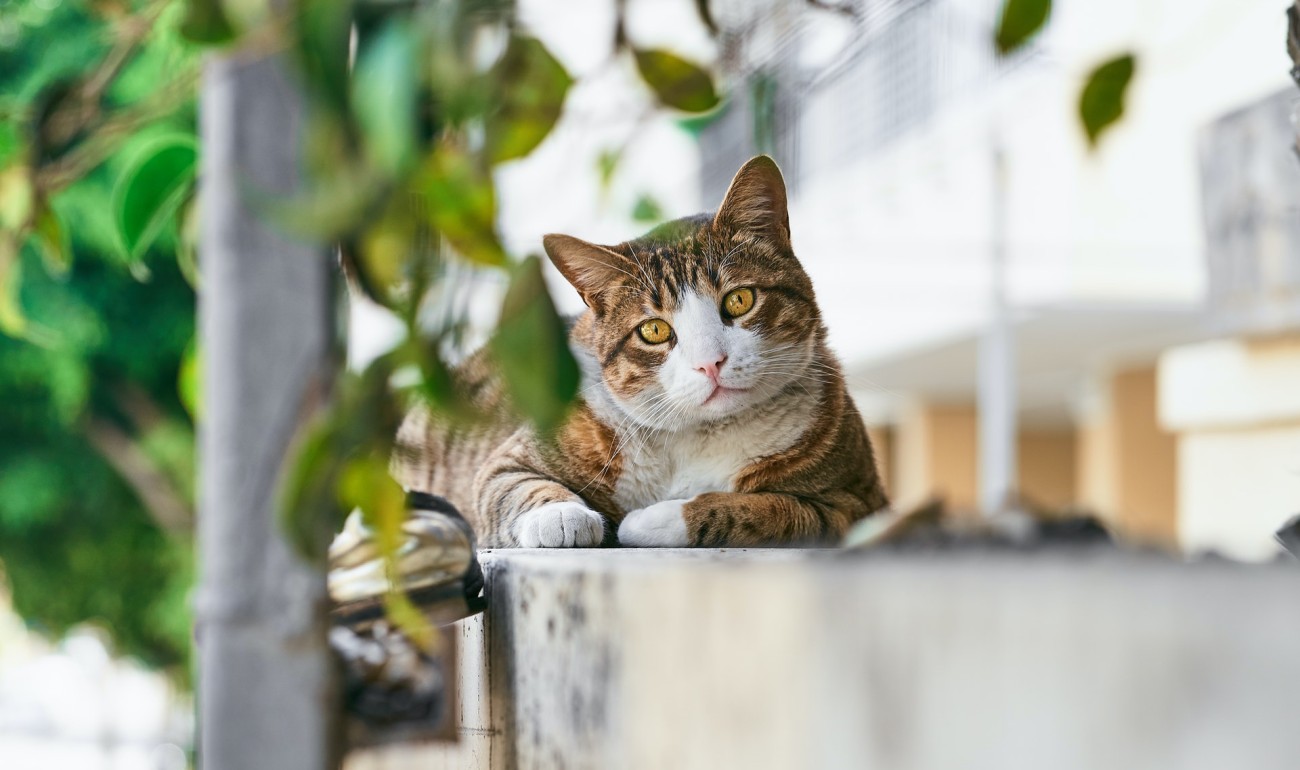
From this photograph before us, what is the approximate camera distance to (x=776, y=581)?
53 centimetres

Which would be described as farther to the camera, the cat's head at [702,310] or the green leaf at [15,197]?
the cat's head at [702,310]

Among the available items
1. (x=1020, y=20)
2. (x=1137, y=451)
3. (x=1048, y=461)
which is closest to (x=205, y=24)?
(x=1020, y=20)

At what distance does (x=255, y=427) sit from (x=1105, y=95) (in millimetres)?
622

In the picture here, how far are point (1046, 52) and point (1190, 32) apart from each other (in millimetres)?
5314

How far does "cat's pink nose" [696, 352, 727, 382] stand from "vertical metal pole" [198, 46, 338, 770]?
1.82 feet

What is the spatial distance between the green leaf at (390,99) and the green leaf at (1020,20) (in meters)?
0.25

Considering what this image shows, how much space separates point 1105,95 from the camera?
58 cm

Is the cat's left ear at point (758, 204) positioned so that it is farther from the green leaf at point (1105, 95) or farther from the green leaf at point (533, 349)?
the green leaf at point (533, 349)

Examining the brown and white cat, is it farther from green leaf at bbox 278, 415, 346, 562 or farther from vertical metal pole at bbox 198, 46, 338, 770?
green leaf at bbox 278, 415, 346, 562

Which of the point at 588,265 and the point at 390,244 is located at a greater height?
the point at 588,265

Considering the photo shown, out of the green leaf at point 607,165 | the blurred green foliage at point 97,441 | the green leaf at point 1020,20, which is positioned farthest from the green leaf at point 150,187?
the blurred green foliage at point 97,441

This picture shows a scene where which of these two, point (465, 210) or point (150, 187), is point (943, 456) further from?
point (465, 210)

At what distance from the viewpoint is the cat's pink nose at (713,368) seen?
137 centimetres

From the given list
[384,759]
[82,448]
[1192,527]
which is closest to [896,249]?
[1192,527]
